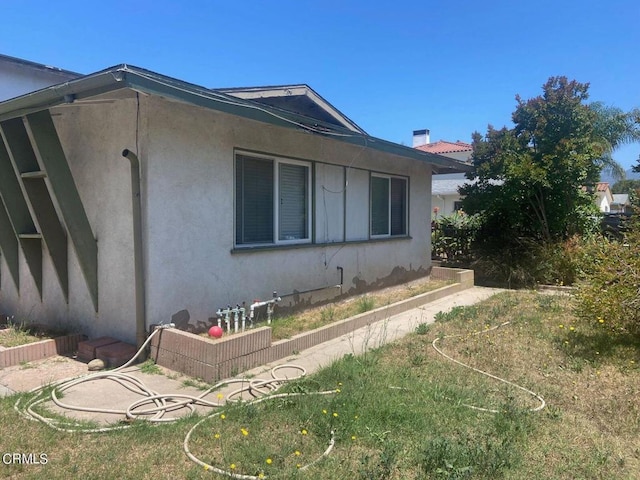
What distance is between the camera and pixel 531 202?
1175 centimetres

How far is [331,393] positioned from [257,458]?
47.2 inches

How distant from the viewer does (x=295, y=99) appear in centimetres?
767

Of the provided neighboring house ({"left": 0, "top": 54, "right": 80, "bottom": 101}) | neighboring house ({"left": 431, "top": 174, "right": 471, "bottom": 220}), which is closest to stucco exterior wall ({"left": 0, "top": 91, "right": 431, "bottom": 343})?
neighboring house ({"left": 0, "top": 54, "right": 80, "bottom": 101})

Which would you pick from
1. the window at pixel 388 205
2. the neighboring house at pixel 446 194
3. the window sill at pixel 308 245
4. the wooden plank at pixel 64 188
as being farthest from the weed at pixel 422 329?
the neighboring house at pixel 446 194

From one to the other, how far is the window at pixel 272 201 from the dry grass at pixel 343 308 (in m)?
1.21

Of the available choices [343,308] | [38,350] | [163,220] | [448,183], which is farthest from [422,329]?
[448,183]

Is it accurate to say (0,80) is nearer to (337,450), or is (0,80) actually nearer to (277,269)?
(277,269)

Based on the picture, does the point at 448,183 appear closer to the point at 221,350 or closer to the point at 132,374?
the point at 221,350

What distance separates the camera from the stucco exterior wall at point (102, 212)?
17.7 ft

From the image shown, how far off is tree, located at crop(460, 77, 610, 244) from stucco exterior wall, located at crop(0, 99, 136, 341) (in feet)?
28.9

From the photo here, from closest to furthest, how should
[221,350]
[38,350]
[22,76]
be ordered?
[221,350] < [38,350] < [22,76]

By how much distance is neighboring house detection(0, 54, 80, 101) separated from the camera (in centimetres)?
961

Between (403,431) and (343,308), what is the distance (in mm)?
4466

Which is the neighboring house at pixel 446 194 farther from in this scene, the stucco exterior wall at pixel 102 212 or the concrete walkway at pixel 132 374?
the stucco exterior wall at pixel 102 212
